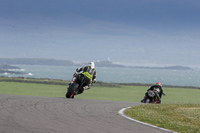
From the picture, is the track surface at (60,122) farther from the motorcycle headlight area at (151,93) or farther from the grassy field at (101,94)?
the grassy field at (101,94)

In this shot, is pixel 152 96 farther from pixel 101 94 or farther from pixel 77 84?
pixel 101 94

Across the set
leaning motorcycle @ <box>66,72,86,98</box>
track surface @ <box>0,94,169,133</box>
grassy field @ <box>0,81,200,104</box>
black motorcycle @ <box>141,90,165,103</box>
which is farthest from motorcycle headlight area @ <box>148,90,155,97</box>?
grassy field @ <box>0,81,200,104</box>

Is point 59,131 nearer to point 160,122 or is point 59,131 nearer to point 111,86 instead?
point 160,122

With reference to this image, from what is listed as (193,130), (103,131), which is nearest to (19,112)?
(103,131)

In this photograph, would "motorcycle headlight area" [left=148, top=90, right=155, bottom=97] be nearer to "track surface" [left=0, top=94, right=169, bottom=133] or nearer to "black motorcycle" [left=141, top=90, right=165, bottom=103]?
"black motorcycle" [left=141, top=90, right=165, bottom=103]

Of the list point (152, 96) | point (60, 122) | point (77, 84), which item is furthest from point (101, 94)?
point (60, 122)

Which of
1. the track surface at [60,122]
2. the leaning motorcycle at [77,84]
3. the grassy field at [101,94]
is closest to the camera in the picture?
the track surface at [60,122]

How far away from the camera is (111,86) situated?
49.7 meters

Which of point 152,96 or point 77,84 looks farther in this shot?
point 152,96

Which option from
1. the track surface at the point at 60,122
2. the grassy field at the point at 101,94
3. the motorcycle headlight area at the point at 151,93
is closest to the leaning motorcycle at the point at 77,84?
the motorcycle headlight area at the point at 151,93

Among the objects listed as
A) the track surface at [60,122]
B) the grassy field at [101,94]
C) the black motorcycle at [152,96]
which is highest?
the black motorcycle at [152,96]

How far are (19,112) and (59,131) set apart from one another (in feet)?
12.7

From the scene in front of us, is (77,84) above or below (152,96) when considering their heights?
above

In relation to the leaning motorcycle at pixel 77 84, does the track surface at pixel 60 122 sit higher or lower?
lower
